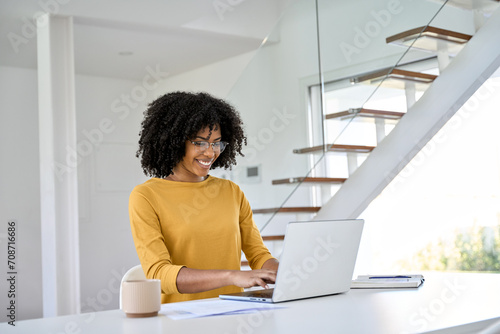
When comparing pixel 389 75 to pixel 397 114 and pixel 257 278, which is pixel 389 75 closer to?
pixel 397 114

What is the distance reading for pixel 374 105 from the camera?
12.9 ft

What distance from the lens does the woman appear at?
1975mm

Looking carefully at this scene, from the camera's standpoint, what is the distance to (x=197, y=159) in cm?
226

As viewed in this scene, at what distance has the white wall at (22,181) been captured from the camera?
237 inches

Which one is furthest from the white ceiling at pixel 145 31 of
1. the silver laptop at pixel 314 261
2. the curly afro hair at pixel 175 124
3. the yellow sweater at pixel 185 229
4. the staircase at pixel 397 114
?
the silver laptop at pixel 314 261

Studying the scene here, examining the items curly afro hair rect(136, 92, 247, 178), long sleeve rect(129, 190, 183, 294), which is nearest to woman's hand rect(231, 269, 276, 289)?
long sleeve rect(129, 190, 183, 294)

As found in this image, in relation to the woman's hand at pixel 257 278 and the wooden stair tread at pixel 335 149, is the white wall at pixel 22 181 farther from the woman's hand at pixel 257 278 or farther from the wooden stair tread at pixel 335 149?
the woman's hand at pixel 257 278

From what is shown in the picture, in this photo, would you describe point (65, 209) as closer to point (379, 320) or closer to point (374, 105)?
point (374, 105)

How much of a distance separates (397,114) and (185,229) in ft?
7.86

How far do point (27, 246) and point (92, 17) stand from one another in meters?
2.60

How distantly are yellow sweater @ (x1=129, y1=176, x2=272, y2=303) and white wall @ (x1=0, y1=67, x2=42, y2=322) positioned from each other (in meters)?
4.33

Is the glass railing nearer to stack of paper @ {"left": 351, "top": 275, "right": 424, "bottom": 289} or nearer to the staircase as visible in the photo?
the staircase

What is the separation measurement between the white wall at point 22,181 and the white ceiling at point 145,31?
0.29 m

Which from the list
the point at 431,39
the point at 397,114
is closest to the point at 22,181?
the point at 397,114
